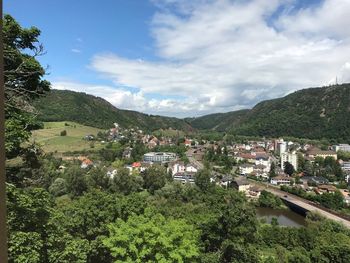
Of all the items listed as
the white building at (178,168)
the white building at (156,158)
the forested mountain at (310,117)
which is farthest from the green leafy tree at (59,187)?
the forested mountain at (310,117)

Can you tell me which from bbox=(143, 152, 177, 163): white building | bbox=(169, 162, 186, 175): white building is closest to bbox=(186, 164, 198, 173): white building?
bbox=(169, 162, 186, 175): white building

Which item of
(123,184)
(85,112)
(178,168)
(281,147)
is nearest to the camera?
(123,184)

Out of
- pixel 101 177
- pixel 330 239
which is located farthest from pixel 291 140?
pixel 330 239

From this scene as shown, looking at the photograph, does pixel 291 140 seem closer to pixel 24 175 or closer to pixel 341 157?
pixel 341 157

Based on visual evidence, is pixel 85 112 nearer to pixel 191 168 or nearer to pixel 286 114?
pixel 191 168

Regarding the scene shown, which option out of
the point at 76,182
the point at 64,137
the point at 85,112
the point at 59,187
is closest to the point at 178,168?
the point at 64,137

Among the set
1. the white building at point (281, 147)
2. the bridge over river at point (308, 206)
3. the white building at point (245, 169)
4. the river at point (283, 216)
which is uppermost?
the white building at point (281, 147)

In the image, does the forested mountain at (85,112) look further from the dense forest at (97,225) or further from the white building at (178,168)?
the dense forest at (97,225)

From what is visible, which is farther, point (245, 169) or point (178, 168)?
point (245, 169)
